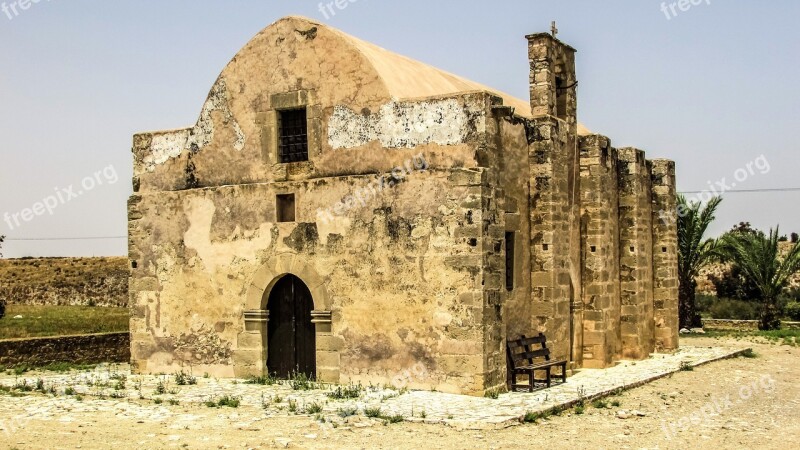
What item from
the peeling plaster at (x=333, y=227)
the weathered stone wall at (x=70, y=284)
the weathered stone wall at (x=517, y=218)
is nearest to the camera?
the peeling plaster at (x=333, y=227)

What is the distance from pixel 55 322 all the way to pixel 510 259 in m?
15.8

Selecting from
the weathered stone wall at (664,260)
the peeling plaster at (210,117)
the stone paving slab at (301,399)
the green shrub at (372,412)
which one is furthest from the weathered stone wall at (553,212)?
the peeling plaster at (210,117)

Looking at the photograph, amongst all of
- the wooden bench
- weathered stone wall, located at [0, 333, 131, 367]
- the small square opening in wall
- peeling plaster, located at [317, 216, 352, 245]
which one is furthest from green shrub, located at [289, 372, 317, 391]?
weathered stone wall, located at [0, 333, 131, 367]

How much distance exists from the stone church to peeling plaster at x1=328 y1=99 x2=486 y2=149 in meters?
0.02

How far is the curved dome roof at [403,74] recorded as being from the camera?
42.8 feet

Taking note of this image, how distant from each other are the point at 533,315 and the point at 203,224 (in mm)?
5307

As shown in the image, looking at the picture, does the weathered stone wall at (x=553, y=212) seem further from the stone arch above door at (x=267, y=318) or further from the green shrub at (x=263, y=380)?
the green shrub at (x=263, y=380)

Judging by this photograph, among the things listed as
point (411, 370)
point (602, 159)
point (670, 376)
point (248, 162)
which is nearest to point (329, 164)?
point (248, 162)

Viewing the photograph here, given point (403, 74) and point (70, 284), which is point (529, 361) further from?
point (70, 284)

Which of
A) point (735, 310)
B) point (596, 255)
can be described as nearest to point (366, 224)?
point (596, 255)

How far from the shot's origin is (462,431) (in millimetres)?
9742

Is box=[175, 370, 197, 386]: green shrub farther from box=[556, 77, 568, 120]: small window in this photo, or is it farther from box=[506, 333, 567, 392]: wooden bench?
box=[556, 77, 568, 120]: small window

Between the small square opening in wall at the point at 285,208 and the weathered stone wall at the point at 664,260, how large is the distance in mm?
8148

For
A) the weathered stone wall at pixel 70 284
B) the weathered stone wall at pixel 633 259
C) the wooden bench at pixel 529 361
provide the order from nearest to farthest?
the wooden bench at pixel 529 361 → the weathered stone wall at pixel 633 259 → the weathered stone wall at pixel 70 284
